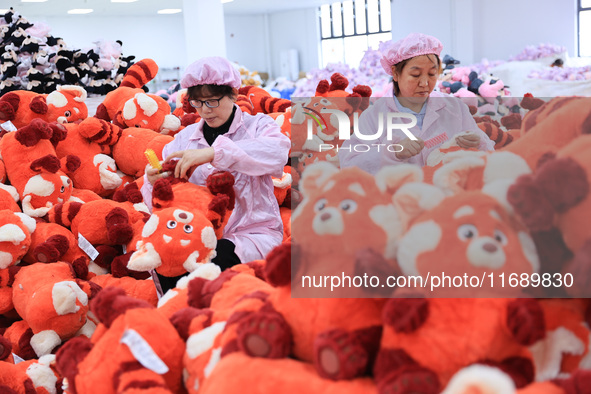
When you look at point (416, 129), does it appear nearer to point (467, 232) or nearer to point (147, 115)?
point (467, 232)

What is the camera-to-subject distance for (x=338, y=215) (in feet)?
2.34

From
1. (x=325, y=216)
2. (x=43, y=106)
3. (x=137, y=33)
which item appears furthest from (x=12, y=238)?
(x=137, y=33)

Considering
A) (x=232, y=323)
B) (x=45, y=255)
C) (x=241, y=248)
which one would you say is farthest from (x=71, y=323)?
(x=232, y=323)

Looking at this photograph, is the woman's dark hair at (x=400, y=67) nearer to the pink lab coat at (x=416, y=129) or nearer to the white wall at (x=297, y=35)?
the pink lab coat at (x=416, y=129)

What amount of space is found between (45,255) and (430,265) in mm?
1670

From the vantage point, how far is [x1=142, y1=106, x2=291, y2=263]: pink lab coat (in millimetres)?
Result: 1793

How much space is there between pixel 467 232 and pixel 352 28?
14.3m

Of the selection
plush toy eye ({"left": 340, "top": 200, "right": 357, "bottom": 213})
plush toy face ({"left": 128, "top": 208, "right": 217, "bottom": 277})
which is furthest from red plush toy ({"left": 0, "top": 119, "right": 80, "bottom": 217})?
plush toy eye ({"left": 340, "top": 200, "right": 357, "bottom": 213})

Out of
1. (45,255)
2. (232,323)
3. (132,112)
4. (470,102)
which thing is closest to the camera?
(232,323)

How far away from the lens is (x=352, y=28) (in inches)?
564

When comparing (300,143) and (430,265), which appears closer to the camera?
(430,265)

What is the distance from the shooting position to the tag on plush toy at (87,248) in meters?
2.01

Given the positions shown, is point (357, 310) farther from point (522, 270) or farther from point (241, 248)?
point (241, 248)

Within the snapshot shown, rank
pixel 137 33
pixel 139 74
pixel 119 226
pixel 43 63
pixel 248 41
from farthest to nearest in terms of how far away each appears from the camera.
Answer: pixel 248 41, pixel 137 33, pixel 43 63, pixel 139 74, pixel 119 226
